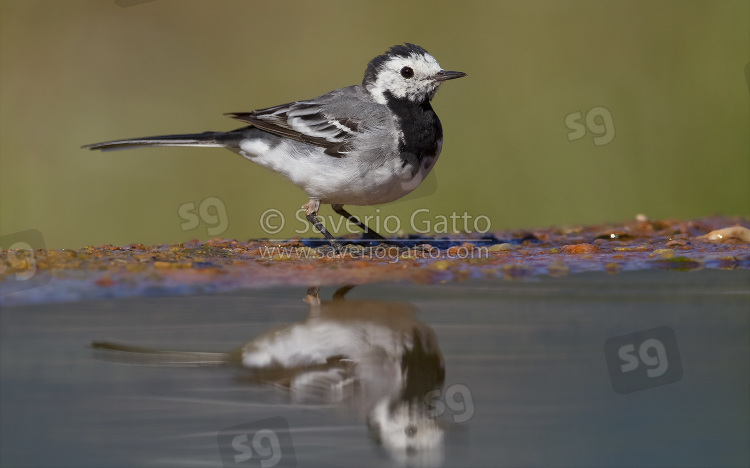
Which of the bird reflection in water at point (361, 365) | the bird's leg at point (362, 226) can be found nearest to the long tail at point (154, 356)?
the bird reflection in water at point (361, 365)

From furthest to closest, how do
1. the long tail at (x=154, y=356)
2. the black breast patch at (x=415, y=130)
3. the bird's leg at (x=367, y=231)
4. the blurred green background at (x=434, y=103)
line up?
the blurred green background at (x=434, y=103) → the black breast patch at (x=415, y=130) → the bird's leg at (x=367, y=231) → the long tail at (x=154, y=356)

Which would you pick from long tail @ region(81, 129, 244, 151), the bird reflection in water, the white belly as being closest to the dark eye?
the white belly

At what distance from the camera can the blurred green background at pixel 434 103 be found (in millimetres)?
9070

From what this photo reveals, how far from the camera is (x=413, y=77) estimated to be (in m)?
5.62

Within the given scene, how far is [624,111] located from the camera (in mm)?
9156

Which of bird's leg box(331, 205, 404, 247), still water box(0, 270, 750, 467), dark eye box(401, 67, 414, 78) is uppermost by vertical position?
dark eye box(401, 67, 414, 78)

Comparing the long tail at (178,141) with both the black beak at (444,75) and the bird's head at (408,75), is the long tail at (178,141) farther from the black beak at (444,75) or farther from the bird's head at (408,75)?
the black beak at (444,75)

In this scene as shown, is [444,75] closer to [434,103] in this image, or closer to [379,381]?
[379,381]

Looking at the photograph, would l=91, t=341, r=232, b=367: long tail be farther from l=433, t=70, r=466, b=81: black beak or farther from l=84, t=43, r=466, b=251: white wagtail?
l=433, t=70, r=466, b=81: black beak

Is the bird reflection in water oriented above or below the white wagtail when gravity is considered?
below

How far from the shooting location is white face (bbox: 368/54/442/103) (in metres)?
5.61

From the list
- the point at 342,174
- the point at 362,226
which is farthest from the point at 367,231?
the point at 342,174

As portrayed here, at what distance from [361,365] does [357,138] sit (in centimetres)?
292

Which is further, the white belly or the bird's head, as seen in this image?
the bird's head
